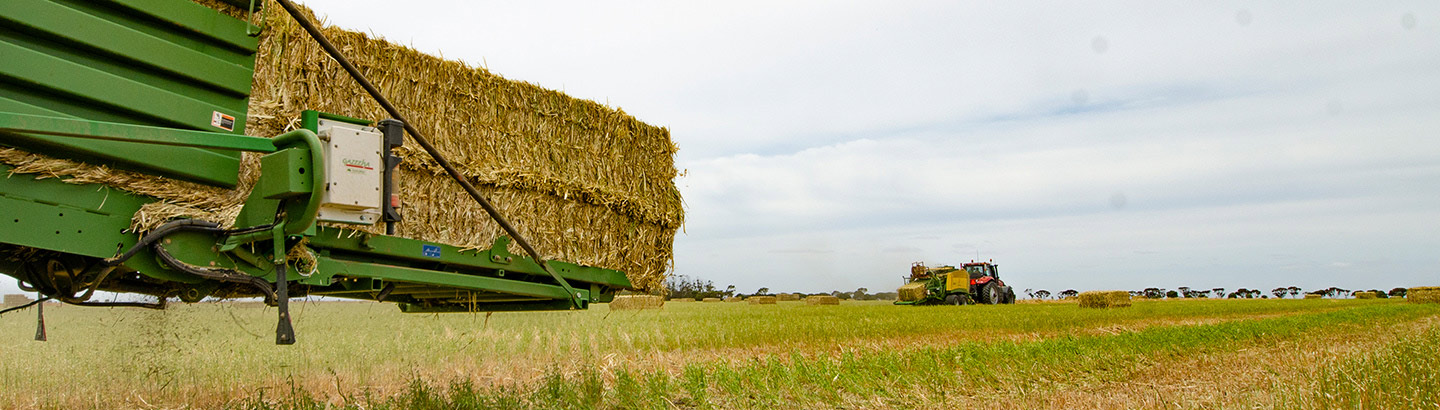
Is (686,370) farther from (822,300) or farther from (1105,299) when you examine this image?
(822,300)

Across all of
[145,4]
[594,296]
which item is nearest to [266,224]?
[145,4]

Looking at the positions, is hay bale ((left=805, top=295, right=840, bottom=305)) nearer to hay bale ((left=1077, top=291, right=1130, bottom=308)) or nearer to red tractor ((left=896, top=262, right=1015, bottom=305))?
red tractor ((left=896, top=262, right=1015, bottom=305))

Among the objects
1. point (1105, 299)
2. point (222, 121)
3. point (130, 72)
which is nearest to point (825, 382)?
point (222, 121)

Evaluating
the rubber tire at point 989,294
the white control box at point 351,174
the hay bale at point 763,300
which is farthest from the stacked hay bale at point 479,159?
the hay bale at point 763,300

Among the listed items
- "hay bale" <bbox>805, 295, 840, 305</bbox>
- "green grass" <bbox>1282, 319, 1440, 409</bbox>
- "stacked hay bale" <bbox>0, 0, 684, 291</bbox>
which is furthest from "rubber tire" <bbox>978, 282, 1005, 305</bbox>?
"stacked hay bale" <bbox>0, 0, 684, 291</bbox>

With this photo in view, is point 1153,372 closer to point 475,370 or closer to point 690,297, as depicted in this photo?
point 475,370

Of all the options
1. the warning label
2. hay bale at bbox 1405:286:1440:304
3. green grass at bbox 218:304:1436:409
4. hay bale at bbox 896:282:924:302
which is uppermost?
the warning label

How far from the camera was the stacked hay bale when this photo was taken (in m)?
3.97

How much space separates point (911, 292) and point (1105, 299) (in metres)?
6.32

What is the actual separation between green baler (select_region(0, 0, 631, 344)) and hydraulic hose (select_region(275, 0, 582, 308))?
23 mm

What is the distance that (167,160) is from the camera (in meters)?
3.60

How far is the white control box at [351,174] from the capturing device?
3771 mm

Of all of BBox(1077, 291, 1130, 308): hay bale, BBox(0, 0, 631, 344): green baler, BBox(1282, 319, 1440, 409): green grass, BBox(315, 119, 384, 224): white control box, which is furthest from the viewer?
BBox(1077, 291, 1130, 308): hay bale

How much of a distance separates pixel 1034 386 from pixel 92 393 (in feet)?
21.5
